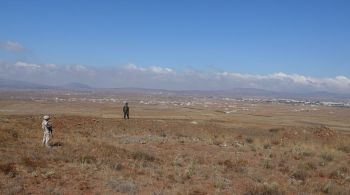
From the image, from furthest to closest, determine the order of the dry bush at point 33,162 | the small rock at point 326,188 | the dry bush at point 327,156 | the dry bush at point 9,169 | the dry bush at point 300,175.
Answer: the dry bush at point 327,156
the dry bush at point 300,175
the dry bush at point 33,162
the small rock at point 326,188
the dry bush at point 9,169

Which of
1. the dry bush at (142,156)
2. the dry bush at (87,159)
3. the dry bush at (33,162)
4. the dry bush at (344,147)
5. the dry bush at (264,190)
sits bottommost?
the dry bush at (344,147)

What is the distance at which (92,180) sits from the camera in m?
15.5

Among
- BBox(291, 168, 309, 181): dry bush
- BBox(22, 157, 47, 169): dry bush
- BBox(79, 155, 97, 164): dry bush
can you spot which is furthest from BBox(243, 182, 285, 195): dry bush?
BBox(22, 157, 47, 169): dry bush

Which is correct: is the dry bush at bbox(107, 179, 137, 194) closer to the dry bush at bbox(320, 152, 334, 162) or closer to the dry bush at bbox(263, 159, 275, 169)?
the dry bush at bbox(263, 159, 275, 169)

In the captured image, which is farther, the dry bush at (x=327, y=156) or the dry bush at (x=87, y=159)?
the dry bush at (x=327, y=156)

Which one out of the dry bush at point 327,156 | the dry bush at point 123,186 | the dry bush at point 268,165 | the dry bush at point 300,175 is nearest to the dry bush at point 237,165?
the dry bush at point 268,165

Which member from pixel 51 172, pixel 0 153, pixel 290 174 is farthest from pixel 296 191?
pixel 0 153

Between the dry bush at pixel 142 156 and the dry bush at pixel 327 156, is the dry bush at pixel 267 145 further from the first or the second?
the dry bush at pixel 142 156

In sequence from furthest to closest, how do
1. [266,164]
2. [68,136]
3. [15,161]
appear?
1. [68,136]
2. [266,164]
3. [15,161]

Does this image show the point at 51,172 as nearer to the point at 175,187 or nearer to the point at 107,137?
the point at 175,187

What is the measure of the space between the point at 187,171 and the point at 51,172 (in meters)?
4.81

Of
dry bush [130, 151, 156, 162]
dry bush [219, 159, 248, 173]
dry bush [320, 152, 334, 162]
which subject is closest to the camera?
dry bush [219, 159, 248, 173]

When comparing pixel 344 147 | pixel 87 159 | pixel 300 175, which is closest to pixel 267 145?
pixel 344 147

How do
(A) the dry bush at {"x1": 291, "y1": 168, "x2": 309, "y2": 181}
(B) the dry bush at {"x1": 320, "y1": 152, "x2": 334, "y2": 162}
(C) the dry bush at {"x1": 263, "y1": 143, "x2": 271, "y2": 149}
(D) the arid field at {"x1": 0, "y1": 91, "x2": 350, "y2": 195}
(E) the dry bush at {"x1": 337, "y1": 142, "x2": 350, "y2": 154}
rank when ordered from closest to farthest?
(D) the arid field at {"x1": 0, "y1": 91, "x2": 350, "y2": 195}, (A) the dry bush at {"x1": 291, "y1": 168, "x2": 309, "y2": 181}, (B) the dry bush at {"x1": 320, "y1": 152, "x2": 334, "y2": 162}, (E) the dry bush at {"x1": 337, "y1": 142, "x2": 350, "y2": 154}, (C) the dry bush at {"x1": 263, "y1": 143, "x2": 271, "y2": 149}
